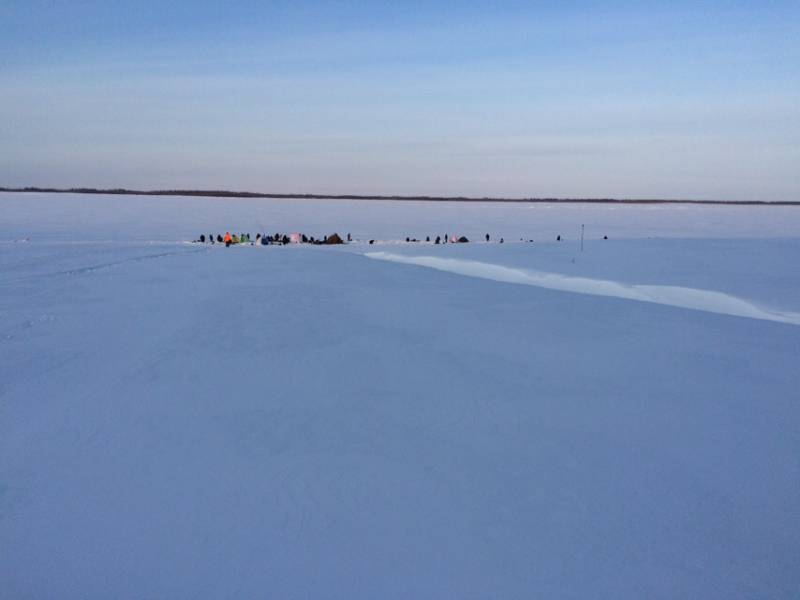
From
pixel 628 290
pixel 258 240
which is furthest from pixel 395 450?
pixel 258 240

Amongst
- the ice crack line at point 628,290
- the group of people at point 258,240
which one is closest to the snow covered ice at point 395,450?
the ice crack line at point 628,290

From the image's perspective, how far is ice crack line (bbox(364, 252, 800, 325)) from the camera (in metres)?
12.7

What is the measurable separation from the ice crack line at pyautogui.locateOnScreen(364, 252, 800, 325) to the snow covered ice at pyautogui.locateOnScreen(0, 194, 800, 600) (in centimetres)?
36

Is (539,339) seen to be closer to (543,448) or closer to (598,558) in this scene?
(543,448)

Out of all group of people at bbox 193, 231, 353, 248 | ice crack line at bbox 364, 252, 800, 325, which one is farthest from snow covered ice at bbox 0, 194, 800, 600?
group of people at bbox 193, 231, 353, 248

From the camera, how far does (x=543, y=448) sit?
5.83m

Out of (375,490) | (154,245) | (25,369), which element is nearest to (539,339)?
(375,490)

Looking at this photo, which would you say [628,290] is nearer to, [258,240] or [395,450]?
[395,450]

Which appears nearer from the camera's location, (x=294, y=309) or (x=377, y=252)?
(x=294, y=309)

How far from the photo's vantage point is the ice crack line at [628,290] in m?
12.7

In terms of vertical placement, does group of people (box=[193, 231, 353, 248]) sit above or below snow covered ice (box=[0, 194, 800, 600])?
above

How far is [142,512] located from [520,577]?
9.03 ft

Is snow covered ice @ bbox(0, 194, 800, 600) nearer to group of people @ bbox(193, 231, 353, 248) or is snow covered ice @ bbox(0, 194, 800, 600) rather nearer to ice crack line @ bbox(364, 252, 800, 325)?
ice crack line @ bbox(364, 252, 800, 325)

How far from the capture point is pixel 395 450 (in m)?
5.79
